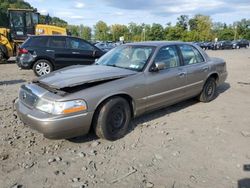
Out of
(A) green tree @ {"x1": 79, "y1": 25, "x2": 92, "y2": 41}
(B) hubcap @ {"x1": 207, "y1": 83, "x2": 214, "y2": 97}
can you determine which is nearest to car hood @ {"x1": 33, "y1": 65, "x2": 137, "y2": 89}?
(B) hubcap @ {"x1": 207, "y1": 83, "x2": 214, "y2": 97}

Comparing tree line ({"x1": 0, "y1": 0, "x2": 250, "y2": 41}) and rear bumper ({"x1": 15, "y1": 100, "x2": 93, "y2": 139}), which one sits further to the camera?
tree line ({"x1": 0, "y1": 0, "x2": 250, "y2": 41})

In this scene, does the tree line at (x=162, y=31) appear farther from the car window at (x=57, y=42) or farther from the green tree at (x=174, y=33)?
the car window at (x=57, y=42)

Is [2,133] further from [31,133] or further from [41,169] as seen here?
[41,169]

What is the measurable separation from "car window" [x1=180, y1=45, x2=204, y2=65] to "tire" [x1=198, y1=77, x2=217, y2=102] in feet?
2.15

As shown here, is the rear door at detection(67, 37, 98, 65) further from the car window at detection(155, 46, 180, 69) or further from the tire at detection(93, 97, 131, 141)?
the tire at detection(93, 97, 131, 141)

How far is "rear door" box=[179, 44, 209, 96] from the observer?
6.55 meters

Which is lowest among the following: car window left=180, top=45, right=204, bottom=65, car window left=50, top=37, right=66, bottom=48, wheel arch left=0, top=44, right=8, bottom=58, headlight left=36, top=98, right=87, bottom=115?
headlight left=36, top=98, right=87, bottom=115

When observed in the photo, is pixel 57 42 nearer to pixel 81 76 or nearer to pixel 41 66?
pixel 41 66

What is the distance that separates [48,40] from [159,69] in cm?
729

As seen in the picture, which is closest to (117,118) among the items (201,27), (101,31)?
(101,31)

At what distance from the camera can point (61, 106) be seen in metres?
4.36

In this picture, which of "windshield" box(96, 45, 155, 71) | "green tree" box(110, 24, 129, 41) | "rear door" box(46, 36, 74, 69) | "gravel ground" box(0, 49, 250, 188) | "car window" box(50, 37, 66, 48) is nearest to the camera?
"gravel ground" box(0, 49, 250, 188)

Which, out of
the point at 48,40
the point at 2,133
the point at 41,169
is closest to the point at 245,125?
the point at 41,169

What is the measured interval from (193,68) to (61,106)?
348 centimetres
